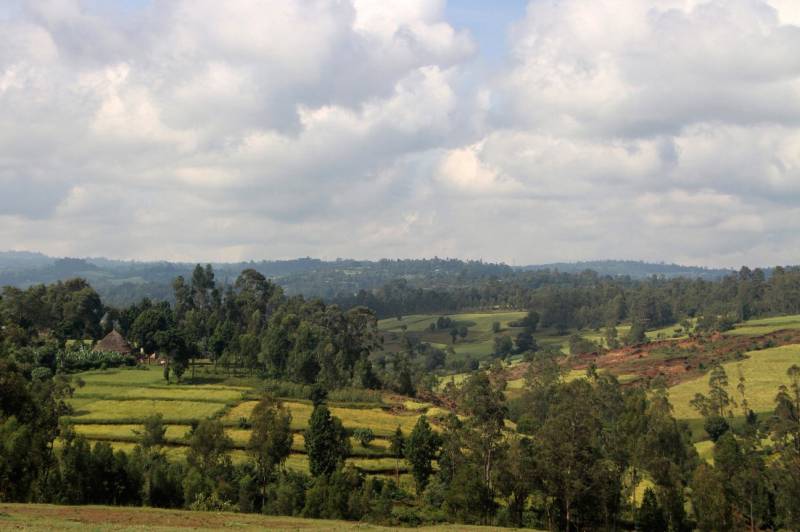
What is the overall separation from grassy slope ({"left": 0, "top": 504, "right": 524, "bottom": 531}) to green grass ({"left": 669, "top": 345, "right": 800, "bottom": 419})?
297 feet

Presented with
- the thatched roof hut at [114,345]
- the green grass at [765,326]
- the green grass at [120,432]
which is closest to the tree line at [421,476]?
the green grass at [120,432]

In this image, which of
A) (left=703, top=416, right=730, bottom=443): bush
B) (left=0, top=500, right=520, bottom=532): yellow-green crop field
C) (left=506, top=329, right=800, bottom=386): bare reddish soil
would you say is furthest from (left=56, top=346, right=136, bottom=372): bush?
(left=703, top=416, right=730, bottom=443): bush

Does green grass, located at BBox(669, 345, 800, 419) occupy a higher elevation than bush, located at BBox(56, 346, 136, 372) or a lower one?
lower

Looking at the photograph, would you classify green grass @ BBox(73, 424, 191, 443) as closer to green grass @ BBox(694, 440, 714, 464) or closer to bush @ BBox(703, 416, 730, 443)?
green grass @ BBox(694, 440, 714, 464)

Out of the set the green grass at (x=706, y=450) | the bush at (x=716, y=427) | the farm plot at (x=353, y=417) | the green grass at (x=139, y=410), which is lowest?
the green grass at (x=706, y=450)

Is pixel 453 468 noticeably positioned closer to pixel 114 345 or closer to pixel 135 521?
pixel 135 521

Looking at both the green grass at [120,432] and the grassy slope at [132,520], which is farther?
the green grass at [120,432]

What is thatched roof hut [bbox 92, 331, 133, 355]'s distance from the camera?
132 meters

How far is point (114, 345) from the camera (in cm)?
13412

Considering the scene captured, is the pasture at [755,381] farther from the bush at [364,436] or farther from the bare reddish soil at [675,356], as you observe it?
the bush at [364,436]

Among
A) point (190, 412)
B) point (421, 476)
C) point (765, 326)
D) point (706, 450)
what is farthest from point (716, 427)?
point (765, 326)

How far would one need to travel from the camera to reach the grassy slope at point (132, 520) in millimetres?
35875

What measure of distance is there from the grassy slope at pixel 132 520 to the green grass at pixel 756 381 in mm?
90525

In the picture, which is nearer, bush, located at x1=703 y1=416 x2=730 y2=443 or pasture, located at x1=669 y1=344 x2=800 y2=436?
bush, located at x1=703 y1=416 x2=730 y2=443
